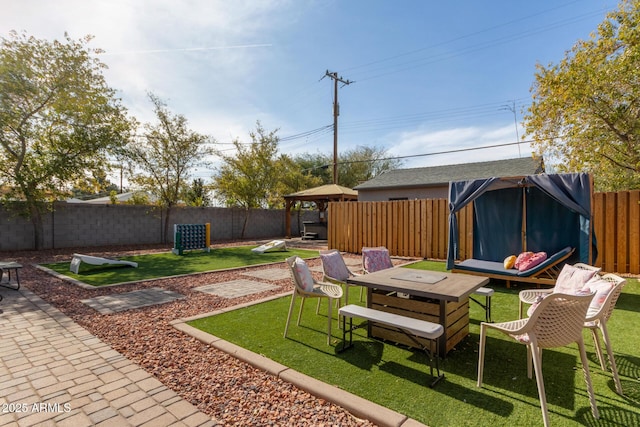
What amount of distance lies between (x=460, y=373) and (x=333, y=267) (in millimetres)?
2096

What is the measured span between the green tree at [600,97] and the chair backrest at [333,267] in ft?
22.0

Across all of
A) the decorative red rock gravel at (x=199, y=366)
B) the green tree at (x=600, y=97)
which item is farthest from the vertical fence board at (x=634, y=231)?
the decorative red rock gravel at (x=199, y=366)

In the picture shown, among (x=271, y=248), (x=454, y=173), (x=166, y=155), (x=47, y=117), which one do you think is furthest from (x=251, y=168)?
(x=454, y=173)

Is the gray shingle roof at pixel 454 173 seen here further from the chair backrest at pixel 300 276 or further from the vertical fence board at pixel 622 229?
the chair backrest at pixel 300 276

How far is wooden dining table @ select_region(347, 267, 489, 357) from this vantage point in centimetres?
294

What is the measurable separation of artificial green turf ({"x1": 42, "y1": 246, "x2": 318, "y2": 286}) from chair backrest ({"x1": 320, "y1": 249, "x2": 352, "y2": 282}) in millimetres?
4286

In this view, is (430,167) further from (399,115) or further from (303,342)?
(303,342)

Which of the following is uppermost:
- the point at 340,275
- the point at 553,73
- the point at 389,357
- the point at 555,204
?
the point at 553,73

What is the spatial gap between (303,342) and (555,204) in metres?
6.01

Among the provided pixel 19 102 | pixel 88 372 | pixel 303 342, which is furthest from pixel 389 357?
pixel 19 102

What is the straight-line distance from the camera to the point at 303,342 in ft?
10.8

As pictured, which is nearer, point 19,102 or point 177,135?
point 19,102

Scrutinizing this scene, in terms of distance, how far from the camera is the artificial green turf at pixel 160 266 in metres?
6.61

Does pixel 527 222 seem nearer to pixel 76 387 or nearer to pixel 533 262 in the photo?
pixel 533 262
